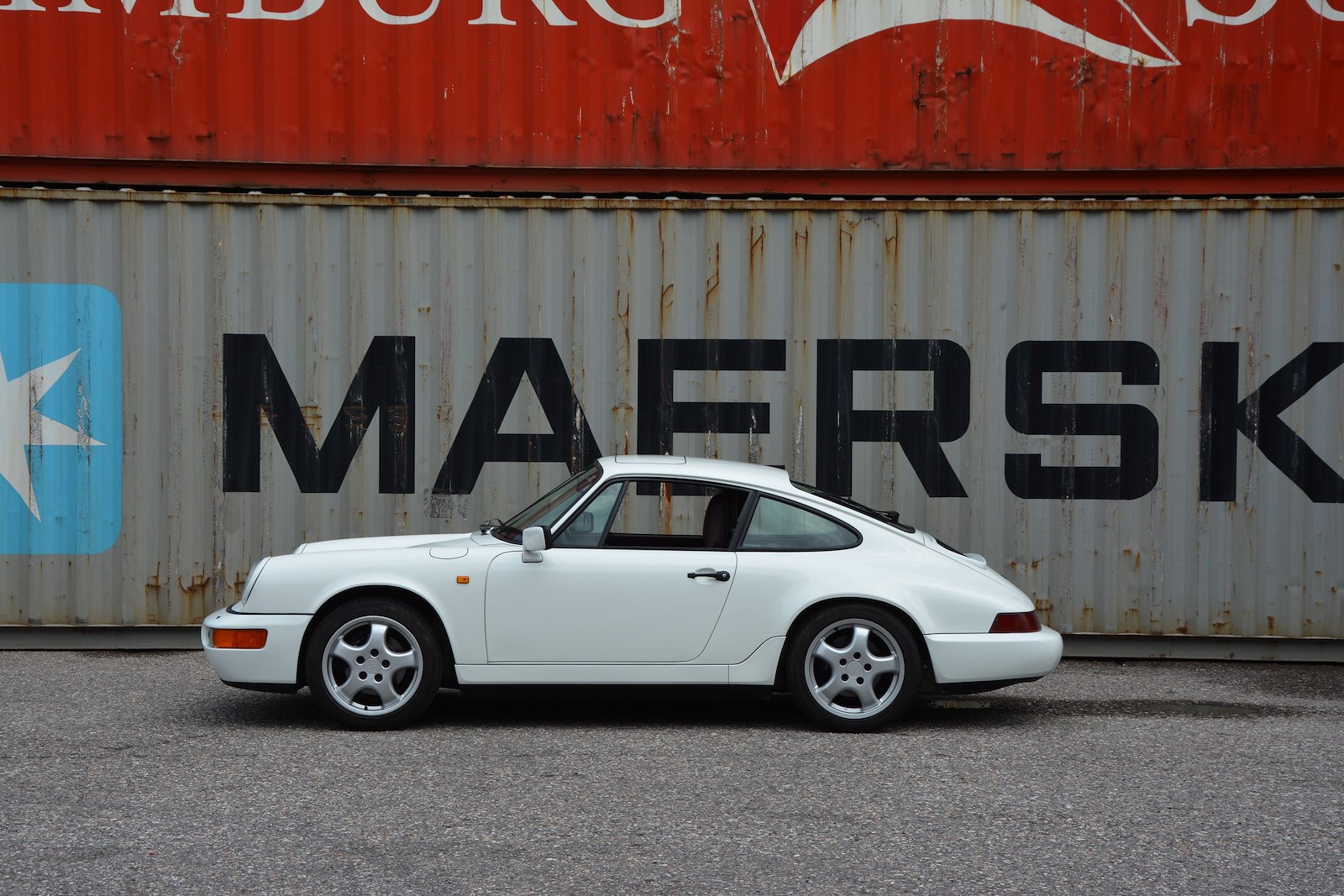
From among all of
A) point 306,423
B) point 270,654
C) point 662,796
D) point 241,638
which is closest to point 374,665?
point 270,654

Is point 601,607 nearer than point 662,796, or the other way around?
point 662,796

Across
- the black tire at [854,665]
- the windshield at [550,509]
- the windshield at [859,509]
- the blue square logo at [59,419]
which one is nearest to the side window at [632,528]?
the windshield at [550,509]

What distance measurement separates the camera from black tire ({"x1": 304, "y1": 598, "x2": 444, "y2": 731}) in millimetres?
5266

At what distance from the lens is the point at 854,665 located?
5359 mm

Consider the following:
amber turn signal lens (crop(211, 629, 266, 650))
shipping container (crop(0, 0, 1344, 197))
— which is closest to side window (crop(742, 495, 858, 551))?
amber turn signal lens (crop(211, 629, 266, 650))

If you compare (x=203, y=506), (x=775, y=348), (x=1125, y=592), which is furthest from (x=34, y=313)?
(x=1125, y=592)

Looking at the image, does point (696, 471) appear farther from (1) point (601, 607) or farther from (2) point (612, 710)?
(2) point (612, 710)

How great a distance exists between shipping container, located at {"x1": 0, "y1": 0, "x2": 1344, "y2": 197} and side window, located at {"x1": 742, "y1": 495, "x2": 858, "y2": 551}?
3.48 meters

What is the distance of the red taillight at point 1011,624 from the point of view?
5320 millimetres

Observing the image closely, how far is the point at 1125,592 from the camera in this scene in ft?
24.5

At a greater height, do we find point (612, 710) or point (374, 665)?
A: point (374, 665)

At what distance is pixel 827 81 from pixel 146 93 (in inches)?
191

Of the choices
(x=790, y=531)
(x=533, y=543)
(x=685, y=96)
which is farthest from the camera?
(x=685, y=96)

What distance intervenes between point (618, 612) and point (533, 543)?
504 mm
